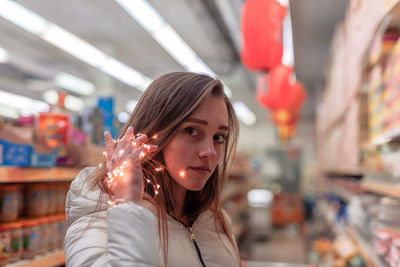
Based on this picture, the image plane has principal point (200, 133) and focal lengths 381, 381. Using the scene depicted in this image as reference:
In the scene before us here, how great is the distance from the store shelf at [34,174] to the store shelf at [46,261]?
38 centimetres

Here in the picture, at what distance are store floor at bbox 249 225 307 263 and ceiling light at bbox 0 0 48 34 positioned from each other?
5458 mm

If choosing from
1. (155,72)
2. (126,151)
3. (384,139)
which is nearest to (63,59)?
(155,72)

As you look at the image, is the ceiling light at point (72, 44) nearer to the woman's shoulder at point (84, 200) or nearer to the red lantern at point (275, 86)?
the red lantern at point (275, 86)

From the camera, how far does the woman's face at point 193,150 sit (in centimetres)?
117

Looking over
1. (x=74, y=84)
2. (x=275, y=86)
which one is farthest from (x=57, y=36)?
(x=74, y=84)

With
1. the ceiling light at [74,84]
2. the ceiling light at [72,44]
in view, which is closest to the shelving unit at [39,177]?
the ceiling light at [72,44]

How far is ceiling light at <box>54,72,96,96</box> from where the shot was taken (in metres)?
7.40

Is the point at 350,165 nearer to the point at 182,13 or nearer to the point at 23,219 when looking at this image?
the point at 23,219

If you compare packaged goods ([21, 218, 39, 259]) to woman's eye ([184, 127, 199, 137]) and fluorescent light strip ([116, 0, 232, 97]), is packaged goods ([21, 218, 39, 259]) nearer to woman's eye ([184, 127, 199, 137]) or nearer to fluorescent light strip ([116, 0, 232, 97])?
woman's eye ([184, 127, 199, 137])

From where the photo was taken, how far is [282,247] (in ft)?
28.7

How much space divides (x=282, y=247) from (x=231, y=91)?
4473 mm

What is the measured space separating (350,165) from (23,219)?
2.72 m

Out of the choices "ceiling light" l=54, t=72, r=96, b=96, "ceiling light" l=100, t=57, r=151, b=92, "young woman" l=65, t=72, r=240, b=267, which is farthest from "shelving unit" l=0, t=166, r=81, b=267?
"ceiling light" l=54, t=72, r=96, b=96

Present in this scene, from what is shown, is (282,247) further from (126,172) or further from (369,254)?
(126,172)
